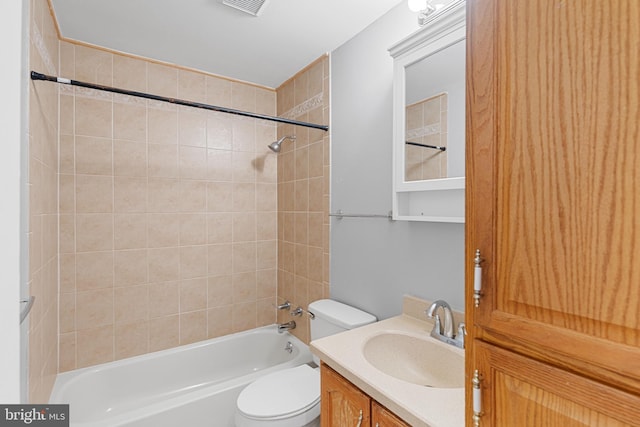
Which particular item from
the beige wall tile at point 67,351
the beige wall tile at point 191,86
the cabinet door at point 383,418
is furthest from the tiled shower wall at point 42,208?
the cabinet door at point 383,418

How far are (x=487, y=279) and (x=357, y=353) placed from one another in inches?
25.6

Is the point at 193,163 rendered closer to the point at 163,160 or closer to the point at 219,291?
the point at 163,160

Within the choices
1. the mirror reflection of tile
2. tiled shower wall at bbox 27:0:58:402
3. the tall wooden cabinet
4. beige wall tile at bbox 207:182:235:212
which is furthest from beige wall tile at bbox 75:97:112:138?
the tall wooden cabinet

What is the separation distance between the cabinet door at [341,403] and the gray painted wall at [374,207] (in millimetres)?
554

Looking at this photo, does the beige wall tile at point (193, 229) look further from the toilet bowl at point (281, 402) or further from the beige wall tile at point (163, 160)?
Answer: the toilet bowl at point (281, 402)

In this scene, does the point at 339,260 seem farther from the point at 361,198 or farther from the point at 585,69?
the point at 585,69

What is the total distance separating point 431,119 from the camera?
1.26 meters

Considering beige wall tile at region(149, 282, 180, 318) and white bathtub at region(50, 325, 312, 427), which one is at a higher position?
beige wall tile at region(149, 282, 180, 318)

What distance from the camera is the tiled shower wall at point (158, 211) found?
1.85 meters

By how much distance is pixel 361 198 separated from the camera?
67.6 inches

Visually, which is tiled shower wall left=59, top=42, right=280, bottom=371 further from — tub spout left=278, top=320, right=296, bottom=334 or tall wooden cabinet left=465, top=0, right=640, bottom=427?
tall wooden cabinet left=465, top=0, right=640, bottom=427

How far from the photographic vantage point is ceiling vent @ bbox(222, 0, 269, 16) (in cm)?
145

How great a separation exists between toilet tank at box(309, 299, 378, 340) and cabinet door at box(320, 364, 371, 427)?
432 mm
